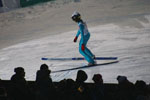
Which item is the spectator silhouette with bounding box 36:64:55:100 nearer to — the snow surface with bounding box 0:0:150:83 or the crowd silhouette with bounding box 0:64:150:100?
the crowd silhouette with bounding box 0:64:150:100

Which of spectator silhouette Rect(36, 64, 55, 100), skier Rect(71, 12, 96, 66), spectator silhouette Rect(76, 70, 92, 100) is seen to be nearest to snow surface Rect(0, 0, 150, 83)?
skier Rect(71, 12, 96, 66)

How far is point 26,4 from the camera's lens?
18.9 metres

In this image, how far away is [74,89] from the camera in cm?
477

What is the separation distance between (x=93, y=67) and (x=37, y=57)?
9.97 feet

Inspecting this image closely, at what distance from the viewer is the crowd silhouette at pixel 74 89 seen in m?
4.38

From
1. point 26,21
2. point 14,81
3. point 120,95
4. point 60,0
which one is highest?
point 60,0

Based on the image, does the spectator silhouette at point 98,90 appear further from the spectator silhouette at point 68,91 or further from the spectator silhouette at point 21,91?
the spectator silhouette at point 21,91

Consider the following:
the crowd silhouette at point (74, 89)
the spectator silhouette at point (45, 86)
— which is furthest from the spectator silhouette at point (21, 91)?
the spectator silhouette at point (45, 86)

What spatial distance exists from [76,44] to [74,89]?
Answer: 705 centimetres

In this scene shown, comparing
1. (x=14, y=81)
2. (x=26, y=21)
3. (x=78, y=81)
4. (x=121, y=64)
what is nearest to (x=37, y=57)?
(x=121, y=64)

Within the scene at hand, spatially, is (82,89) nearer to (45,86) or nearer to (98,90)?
(98,90)

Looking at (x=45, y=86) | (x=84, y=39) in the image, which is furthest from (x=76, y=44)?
(x=45, y=86)

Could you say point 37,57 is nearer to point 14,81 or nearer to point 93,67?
point 93,67

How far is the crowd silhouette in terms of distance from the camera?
4.38 meters
